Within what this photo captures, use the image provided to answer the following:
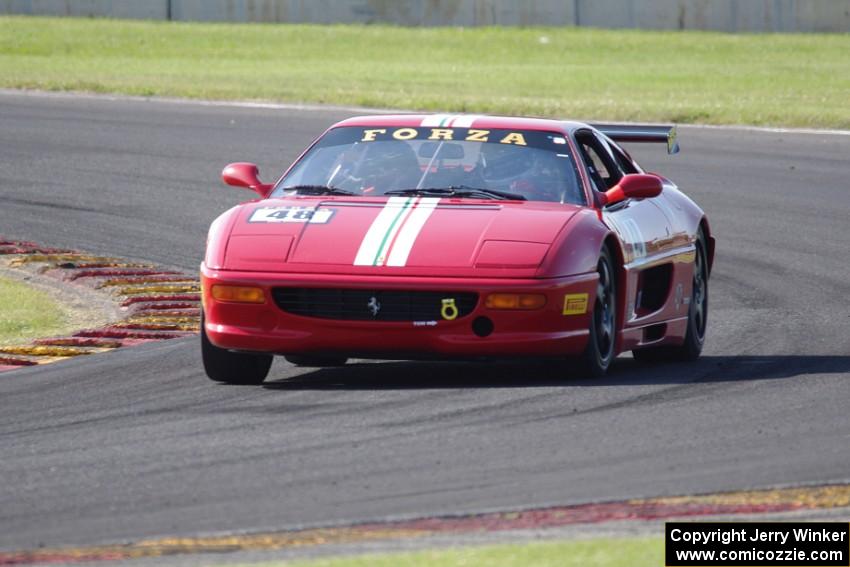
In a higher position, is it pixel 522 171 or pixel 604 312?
pixel 522 171

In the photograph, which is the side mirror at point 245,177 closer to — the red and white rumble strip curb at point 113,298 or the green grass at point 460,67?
the red and white rumble strip curb at point 113,298

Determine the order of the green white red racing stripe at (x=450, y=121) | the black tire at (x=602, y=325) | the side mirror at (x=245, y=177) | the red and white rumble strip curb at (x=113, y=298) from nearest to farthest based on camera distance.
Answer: the black tire at (x=602, y=325) → the side mirror at (x=245, y=177) → the green white red racing stripe at (x=450, y=121) → the red and white rumble strip curb at (x=113, y=298)

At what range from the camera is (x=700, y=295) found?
10.1 m

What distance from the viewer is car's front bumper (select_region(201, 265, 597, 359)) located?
795 cm

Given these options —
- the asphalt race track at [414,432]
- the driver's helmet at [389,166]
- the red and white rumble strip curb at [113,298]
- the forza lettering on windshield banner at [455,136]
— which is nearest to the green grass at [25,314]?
the red and white rumble strip curb at [113,298]

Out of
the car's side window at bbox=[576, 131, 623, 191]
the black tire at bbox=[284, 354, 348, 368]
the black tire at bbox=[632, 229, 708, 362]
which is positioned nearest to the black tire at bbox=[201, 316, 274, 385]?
the black tire at bbox=[284, 354, 348, 368]

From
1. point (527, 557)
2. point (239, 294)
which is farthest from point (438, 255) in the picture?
point (527, 557)

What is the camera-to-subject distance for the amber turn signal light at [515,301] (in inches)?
313

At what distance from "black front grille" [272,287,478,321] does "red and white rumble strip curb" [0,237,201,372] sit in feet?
6.61

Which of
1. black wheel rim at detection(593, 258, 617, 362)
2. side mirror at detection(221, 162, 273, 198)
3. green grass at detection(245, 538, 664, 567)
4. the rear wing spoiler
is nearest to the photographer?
green grass at detection(245, 538, 664, 567)

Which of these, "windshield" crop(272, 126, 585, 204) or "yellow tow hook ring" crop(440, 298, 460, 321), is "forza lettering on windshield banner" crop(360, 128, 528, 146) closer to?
"windshield" crop(272, 126, 585, 204)

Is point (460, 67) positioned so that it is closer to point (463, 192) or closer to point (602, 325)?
point (463, 192)

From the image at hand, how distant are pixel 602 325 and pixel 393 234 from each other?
1092 mm

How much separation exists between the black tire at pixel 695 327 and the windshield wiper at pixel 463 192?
1.38 meters
